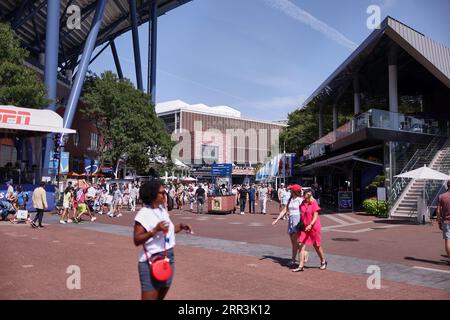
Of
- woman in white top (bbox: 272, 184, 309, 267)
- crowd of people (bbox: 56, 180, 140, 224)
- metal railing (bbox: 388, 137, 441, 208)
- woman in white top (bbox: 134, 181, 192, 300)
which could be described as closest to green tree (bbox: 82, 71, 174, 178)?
crowd of people (bbox: 56, 180, 140, 224)

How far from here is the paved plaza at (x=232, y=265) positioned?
21.8 ft

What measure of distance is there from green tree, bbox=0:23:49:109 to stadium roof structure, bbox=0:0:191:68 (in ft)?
71.7

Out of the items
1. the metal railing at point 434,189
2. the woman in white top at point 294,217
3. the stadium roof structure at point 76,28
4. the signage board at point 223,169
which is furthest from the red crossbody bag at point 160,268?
the signage board at point 223,169

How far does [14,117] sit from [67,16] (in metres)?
32.8

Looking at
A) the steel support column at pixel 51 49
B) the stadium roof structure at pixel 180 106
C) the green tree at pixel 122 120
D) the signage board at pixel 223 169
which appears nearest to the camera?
the steel support column at pixel 51 49

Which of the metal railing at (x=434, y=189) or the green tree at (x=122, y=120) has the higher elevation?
the green tree at (x=122, y=120)

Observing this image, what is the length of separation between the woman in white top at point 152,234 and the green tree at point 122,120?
3303 centimetres

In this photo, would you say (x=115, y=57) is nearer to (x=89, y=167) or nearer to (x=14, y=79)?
(x=89, y=167)

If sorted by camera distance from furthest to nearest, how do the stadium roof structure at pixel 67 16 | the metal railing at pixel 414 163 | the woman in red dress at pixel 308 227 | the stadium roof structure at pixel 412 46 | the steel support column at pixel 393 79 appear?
1. the stadium roof structure at pixel 67 16
2. the steel support column at pixel 393 79
3. the stadium roof structure at pixel 412 46
4. the metal railing at pixel 414 163
5. the woman in red dress at pixel 308 227

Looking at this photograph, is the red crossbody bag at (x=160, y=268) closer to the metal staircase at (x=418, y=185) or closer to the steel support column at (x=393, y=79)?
the metal staircase at (x=418, y=185)

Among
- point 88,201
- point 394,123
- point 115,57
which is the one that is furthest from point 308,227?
point 115,57

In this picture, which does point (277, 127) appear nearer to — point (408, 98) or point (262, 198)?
point (408, 98)

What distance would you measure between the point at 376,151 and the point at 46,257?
21.9 m
